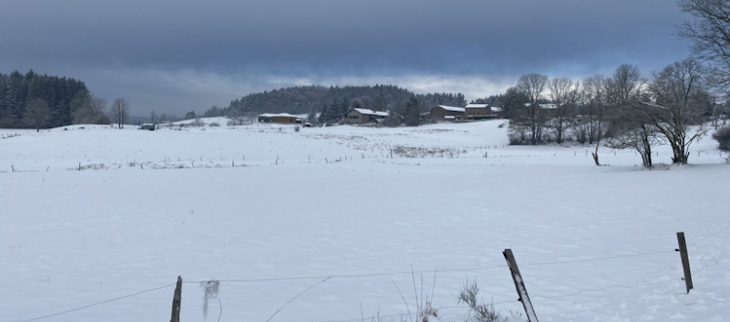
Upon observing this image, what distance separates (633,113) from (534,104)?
45907mm

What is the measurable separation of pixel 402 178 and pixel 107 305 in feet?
65.8

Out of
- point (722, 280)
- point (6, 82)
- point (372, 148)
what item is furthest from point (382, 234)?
point (6, 82)

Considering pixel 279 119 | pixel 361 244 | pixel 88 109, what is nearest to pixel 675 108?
pixel 361 244

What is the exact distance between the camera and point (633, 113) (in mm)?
24188

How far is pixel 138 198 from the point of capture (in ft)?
62.1

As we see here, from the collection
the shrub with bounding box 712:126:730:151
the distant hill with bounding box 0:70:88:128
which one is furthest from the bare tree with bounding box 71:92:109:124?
the shrub with bounding box 712:126:730:151

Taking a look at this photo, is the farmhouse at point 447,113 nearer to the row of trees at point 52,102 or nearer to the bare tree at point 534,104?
the bare tree at point 534,104

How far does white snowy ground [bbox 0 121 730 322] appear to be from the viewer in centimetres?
676

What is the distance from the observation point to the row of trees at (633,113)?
24.3 metres

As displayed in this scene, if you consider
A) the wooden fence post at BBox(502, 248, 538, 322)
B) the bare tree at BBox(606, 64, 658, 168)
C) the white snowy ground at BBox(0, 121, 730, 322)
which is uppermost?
the bare tree at BBox(606, 64, 658, 168)

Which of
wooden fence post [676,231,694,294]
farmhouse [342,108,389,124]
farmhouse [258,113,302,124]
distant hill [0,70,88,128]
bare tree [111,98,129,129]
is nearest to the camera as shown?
wooden fence post [676,231,694,294]

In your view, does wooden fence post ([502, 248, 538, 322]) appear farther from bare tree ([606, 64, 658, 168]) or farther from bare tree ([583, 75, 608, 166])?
bare tree ([583, 75, 608, 166])

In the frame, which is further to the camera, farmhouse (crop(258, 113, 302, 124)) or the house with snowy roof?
farmhouse (crop(258, 113, 302, 124))

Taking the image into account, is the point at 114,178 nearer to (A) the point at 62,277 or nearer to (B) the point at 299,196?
(B) the point at 299,196
